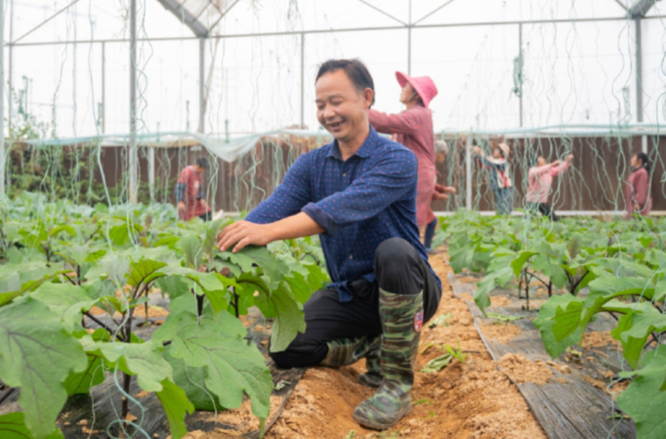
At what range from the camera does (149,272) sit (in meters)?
1.57

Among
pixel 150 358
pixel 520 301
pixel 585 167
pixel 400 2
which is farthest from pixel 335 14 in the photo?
pixel 150 358

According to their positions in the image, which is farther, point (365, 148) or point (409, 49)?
point (409, 49)

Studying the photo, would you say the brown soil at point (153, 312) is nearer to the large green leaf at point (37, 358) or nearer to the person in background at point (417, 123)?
the person in background at point (417, 123)

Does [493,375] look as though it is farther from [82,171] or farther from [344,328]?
[82,171]

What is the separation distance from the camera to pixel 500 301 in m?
3.84

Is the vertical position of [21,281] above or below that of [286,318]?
above

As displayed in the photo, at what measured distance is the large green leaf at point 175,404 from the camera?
114 centimetres

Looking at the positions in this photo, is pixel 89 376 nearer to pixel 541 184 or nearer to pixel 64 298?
pixel 64 298

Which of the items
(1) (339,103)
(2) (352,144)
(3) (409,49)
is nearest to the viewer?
(1) (339,103)

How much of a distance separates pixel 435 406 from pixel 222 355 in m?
1.20

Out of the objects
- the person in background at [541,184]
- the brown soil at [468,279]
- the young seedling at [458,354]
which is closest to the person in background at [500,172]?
the person in background at [541,184]

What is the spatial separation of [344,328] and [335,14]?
13965mm

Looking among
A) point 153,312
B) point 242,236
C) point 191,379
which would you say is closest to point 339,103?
point 242,236

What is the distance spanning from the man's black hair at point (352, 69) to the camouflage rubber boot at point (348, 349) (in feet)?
3.72
